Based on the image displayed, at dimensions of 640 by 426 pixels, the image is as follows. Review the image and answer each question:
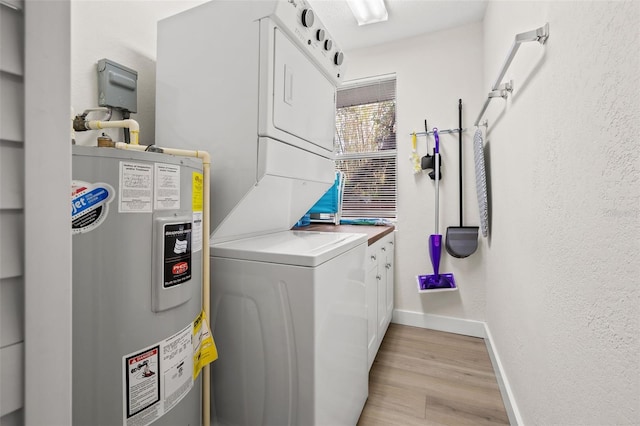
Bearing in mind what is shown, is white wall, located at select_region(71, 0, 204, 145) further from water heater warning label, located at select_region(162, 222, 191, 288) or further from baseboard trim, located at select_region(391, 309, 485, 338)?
baseboard trim, located at select_region(391, 309, 485, 338)

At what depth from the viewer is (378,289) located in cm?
216

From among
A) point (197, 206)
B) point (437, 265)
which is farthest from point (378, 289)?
point (197, 206)

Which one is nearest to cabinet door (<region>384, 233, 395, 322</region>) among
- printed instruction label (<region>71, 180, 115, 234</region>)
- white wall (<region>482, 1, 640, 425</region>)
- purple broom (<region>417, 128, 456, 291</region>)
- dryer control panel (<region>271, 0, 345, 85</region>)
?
purple broom (<region>417, 128, 456, 291</region>)

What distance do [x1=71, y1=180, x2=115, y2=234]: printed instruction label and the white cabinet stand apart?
1.32m

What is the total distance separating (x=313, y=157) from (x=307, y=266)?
74 centimetres

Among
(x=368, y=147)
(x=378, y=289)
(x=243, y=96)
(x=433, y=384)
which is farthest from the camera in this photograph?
(x=368, y=147)

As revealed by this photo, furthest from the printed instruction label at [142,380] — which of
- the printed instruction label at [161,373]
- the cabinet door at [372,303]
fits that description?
Result: the cabinet door at [372,303]

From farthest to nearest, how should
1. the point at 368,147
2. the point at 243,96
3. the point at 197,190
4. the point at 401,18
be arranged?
the point at 368,147
the point at 401,18
the point at 243,96
the point at 197,190

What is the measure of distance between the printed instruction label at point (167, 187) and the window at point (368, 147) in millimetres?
2429

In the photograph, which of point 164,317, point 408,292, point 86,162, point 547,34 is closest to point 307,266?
point 164,317

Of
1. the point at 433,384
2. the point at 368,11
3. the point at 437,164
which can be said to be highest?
the point at 368,11

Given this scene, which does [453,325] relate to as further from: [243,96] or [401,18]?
[401,18]

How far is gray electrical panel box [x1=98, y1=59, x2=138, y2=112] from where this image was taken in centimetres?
123

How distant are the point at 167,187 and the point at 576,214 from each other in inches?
47.9
